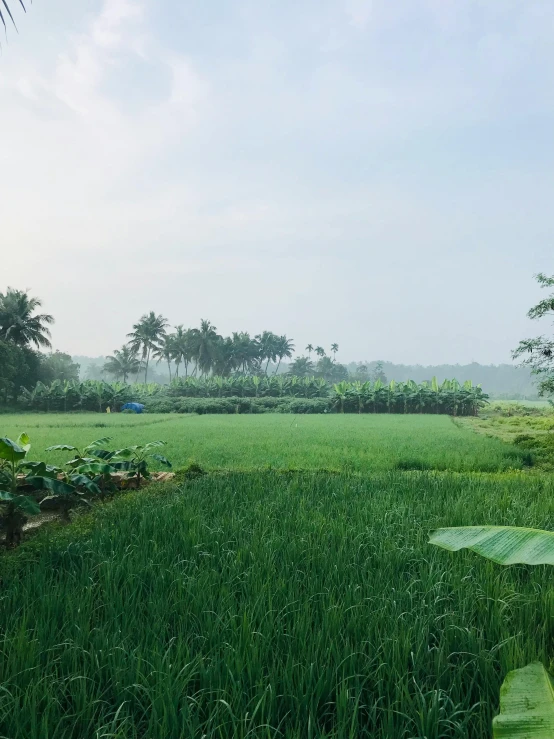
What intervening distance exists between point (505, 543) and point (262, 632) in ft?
3.17

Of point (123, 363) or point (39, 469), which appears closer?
point (39, 469)

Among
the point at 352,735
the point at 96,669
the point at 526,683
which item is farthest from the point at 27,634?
the point at 526,683

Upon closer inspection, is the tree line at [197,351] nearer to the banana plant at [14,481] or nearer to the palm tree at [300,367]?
the palm tree at [300,367]

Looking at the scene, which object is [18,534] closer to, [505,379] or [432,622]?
[432,622]

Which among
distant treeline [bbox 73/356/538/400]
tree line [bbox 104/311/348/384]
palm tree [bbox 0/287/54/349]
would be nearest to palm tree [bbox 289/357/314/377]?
tree line [bbox 104/311/348/384]

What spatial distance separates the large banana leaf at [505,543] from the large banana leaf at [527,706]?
423 mm

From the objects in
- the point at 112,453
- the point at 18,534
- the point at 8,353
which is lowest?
the point at 18,534

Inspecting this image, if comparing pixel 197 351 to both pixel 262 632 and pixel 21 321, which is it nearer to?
pixel 21 321

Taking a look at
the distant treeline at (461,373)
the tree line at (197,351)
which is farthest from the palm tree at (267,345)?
the distant treeline at (461,373)

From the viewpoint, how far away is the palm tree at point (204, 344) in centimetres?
5191

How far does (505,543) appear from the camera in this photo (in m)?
1.68

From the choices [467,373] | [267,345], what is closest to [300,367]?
[267,345]

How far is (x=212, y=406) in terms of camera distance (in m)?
29.9

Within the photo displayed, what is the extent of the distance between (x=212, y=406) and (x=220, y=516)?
85.9 ft
